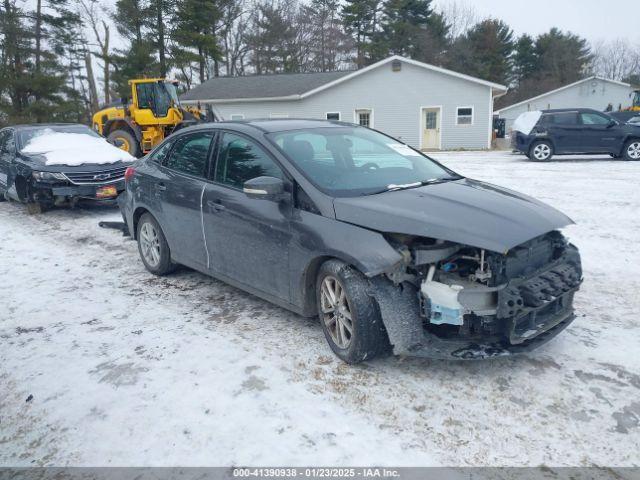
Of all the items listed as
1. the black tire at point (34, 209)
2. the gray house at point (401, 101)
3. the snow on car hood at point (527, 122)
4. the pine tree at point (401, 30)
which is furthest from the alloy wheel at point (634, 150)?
the pine tree at point (401, 30)

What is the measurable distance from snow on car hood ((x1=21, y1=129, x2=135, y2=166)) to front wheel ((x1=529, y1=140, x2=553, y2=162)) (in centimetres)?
1325

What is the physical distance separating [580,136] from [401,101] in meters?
11.1

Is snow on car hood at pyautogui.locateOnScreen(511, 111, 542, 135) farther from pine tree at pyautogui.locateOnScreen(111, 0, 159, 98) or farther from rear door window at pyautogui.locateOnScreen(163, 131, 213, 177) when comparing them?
pine tree at pyautogui.locateOnScreen(111, 0, 159, 98)

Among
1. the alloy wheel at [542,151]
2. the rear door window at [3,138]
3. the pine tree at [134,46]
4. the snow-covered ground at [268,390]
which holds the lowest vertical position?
the snow-covered ground at [268,390]

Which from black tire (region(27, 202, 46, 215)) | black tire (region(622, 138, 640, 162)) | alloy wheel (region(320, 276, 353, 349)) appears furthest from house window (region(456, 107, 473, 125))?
alloy wheel (region(320, 276, 353, 349))

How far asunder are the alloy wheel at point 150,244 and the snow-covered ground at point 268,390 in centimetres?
42

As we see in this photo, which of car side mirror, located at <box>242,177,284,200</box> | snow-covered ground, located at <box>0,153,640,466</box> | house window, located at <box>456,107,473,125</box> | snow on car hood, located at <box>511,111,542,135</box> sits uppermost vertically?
house window, located at <box>456,107,473,125</box>

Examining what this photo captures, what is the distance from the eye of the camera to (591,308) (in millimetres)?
4445

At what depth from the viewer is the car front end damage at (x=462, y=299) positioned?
3.15 metres

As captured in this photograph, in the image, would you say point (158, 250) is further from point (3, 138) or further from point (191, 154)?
point (3, 138)

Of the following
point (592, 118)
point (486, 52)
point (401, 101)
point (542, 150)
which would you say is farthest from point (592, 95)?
point (542, 150)

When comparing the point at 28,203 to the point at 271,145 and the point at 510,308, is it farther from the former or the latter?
the point at 510,308

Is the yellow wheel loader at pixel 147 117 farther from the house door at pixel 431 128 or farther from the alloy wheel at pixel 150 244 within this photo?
the house door at pixel 431 128

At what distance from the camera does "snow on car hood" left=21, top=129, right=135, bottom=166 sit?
905 centimetres
